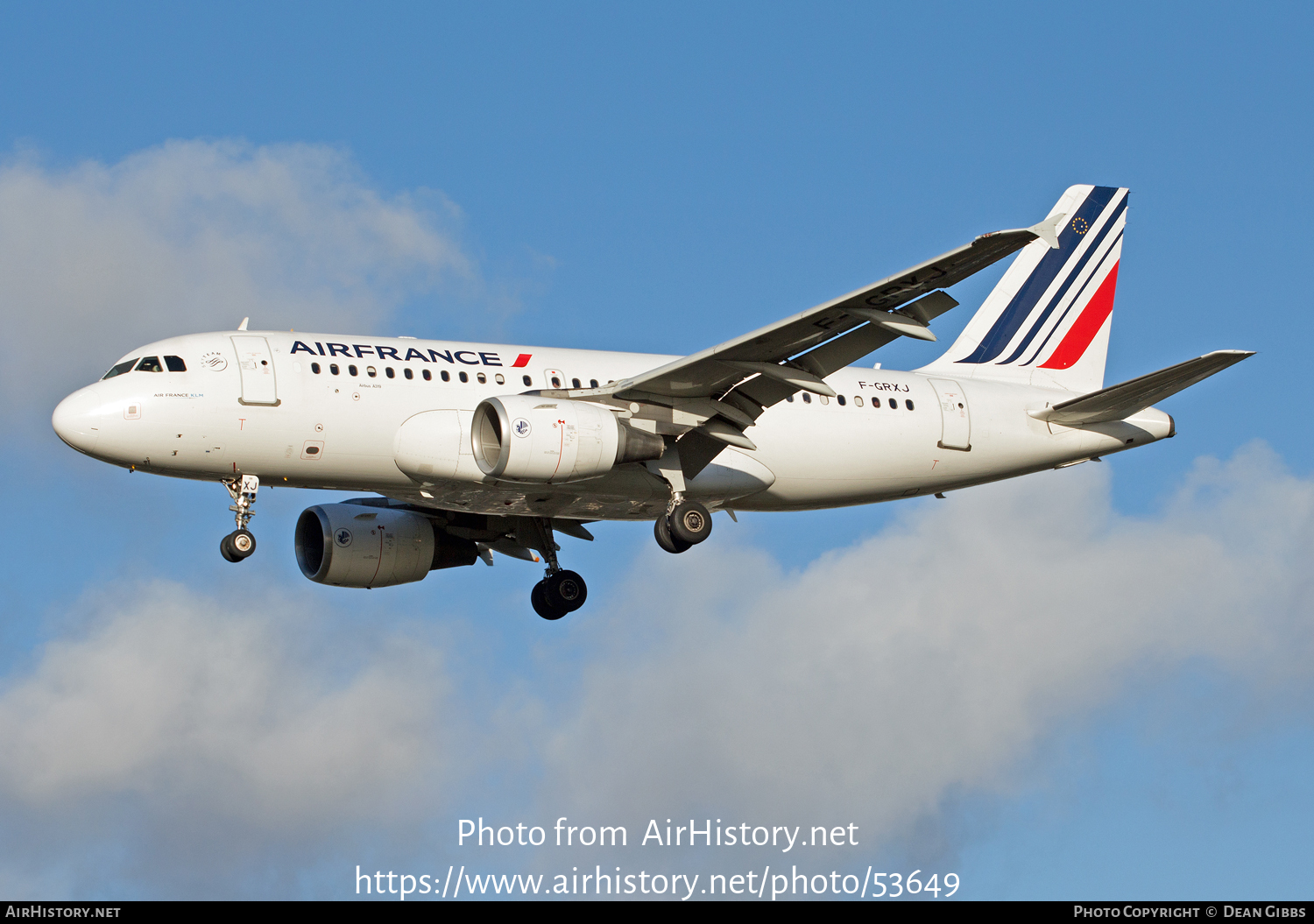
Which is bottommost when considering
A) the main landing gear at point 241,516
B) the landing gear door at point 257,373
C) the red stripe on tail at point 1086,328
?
the main landing gear at point 241,516

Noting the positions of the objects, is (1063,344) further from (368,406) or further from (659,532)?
(368,406)

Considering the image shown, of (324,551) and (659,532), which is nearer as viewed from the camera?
(659,532)

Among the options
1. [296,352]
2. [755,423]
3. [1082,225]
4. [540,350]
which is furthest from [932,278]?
[1082,225]

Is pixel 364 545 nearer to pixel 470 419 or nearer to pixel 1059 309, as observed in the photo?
pixel 470 419

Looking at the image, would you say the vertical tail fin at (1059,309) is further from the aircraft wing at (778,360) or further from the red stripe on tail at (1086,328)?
the aircraft wing at (778,360)

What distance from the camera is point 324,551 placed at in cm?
3797

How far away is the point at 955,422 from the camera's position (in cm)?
3703

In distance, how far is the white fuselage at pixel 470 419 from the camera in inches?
1238

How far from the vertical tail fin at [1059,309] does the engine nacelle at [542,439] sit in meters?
10.9

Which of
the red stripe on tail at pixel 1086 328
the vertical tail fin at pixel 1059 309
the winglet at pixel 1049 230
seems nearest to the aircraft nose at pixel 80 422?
the winglet at pixel 1049 230

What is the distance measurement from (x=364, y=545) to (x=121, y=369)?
7990 mm

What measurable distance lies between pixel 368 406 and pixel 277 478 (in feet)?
7.48

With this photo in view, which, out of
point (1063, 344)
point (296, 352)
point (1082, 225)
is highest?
point (1082, 225)

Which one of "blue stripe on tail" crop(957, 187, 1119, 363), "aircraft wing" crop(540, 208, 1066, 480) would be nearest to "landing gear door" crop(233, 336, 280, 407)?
"aircraft wing" crop(540, 208, 1066, 480)
